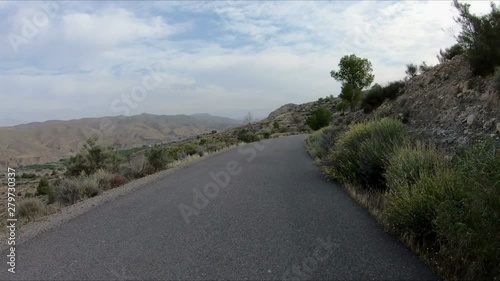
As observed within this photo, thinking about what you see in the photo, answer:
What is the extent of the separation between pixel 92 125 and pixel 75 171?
627 ft

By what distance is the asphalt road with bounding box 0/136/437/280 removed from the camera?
5.05 meters

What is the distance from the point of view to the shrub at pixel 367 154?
10.2 meters

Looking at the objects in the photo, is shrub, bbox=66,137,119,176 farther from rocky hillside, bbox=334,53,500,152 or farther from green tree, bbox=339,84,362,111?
green tree, bbox=339,84,362,111

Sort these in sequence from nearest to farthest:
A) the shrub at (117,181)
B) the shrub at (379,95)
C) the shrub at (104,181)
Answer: the shrub at (104,181)
the shrub at (117,181)
the shrub at (379,95)

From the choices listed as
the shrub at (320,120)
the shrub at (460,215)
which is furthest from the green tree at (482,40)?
the shrub at (320,120)

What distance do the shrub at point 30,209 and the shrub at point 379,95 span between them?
1958 cm

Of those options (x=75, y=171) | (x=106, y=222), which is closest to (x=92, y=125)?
(x=75, y=171)

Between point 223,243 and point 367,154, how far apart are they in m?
5.87

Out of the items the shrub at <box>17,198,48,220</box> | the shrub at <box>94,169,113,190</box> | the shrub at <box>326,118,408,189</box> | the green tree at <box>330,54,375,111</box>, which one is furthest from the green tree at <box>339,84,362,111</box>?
the shrub at <box>17,198,48,220</box>

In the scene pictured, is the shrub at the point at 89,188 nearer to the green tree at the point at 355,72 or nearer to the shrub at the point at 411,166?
the shrub at the point at 411,166

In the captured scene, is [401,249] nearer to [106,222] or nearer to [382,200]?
[382,200]

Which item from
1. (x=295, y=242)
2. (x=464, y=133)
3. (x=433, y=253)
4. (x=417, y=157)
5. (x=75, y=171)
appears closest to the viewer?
(x=433, y=253)

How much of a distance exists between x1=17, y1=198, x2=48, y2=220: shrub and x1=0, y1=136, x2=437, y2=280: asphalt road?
73.0 inches

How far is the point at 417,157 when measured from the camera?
795 centimetres
